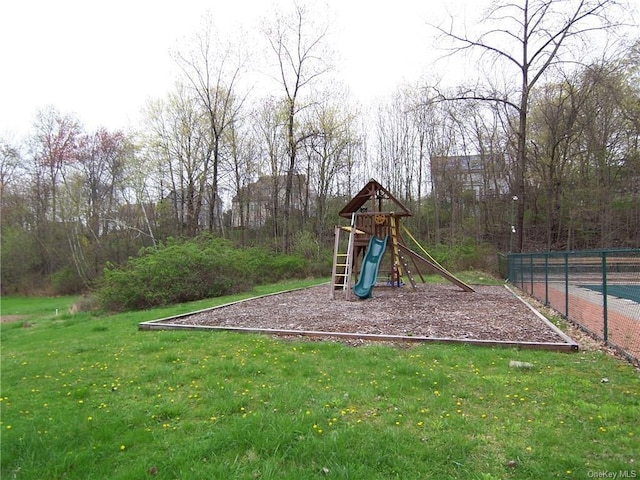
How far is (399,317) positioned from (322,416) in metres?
5.02

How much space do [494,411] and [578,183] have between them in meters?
27.0

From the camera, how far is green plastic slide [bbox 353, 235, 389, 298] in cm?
1107

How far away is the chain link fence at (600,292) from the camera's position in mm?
5449

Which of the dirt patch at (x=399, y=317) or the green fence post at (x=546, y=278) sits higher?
the green fence post at (x=546, y=278)

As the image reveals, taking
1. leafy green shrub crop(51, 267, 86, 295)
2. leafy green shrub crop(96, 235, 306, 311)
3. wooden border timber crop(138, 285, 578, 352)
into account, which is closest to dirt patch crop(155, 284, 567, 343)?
wooden border timber crop(138, 285, 578, 352)

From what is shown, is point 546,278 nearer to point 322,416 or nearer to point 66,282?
point 322,416

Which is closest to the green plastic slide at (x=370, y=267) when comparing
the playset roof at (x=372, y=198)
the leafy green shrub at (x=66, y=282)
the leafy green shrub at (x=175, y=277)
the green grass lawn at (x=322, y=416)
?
the playset roof at (x=372, y=198)

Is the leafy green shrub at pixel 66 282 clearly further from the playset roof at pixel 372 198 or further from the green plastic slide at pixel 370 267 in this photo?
the green plastic slide at pixel 370 267

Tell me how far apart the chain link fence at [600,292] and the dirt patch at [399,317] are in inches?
29.0

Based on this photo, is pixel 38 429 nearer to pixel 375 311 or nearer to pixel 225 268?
pixel 375 311

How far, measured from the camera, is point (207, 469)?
8.24 feet

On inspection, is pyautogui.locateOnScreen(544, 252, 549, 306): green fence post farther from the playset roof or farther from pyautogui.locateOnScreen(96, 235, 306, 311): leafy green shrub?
pyautogui.locateOnScreen(96, 235, 306, 311): leafy green shrub

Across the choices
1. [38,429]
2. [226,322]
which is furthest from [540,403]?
[226,322]

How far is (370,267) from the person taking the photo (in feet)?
39.4
